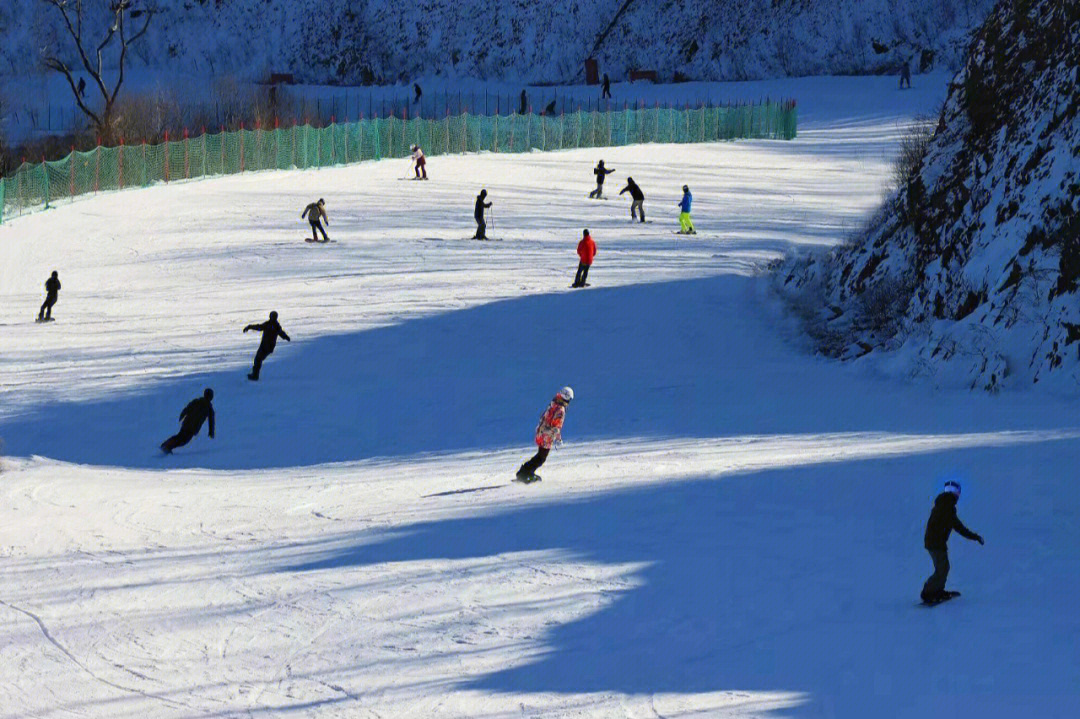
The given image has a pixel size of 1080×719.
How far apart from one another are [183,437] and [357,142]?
122 ft

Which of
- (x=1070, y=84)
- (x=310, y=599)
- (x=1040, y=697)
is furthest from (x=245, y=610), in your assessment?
(x=1070, y=84)

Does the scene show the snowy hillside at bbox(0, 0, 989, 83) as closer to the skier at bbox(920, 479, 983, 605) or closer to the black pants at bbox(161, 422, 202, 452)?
the black pants at bbox(161, 422, 202, 452)

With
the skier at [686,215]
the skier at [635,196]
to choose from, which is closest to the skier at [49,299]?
the skier at [686,215]

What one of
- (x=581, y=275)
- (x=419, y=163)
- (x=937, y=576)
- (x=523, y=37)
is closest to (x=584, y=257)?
(x=581, y=275)

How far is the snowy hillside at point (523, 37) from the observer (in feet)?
291

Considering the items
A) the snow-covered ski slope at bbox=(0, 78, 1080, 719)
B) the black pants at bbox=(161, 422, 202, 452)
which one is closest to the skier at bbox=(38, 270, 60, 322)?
the snow-covered ski slope at bbox=(0, 78, 1080, 719)

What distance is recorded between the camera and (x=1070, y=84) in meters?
27.5

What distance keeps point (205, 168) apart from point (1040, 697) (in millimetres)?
43109

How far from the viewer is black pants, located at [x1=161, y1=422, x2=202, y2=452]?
20.5 m

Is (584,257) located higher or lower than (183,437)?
higher

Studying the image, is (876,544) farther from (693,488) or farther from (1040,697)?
(1040,697)

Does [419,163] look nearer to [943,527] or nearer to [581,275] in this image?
[581,275]

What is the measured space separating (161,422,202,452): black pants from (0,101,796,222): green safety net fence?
21705 mm

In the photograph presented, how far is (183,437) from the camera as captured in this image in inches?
811
